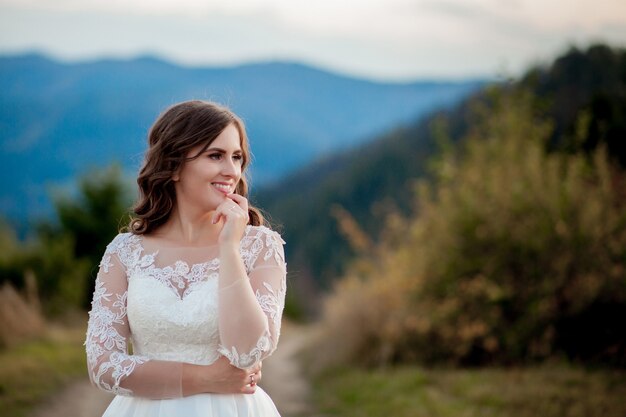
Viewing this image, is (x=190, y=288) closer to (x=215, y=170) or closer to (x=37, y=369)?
(x=215, y=170)

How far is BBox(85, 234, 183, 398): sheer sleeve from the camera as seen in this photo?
9.21 feet

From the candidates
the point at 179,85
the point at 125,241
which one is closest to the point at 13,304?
the point at 125,241

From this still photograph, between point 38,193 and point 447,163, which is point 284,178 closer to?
point 38,193

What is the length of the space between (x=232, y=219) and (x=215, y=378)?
588mm

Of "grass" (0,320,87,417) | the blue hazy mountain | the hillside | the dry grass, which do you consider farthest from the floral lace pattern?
the blue hazy mountain

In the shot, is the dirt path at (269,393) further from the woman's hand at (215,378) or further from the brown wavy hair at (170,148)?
the woman's hand at (215,378)

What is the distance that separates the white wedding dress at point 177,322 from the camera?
8.87 ft

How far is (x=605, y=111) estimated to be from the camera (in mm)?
15570

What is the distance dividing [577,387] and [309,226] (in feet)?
196

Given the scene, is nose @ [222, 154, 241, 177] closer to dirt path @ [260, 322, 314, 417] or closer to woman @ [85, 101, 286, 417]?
woman @ [85, 101, 286, 417]

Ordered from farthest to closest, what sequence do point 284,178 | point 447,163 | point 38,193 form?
point 38,193 < point 284,178 < point 447,163

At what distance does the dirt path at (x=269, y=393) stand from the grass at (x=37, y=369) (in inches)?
7.1

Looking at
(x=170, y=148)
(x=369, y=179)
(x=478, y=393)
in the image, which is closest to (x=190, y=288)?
(x=170, y=148)

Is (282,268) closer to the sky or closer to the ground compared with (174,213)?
closer to the ground
